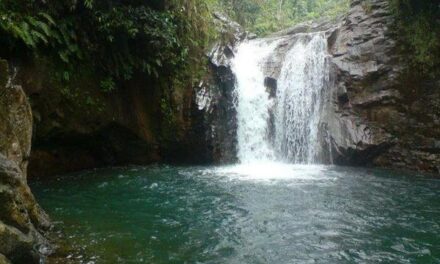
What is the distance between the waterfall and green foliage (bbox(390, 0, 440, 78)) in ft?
8.73

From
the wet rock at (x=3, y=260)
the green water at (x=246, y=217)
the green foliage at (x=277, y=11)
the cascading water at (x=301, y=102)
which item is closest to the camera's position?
the wet rock at (x=3, y=260)

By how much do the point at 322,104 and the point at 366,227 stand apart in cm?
818

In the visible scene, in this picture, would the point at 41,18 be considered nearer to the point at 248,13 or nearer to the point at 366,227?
the point at 366,227

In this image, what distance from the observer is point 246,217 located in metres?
6.88

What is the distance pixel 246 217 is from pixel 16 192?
3566 mm

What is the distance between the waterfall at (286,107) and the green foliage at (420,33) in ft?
8.73

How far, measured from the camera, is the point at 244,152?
553 inches

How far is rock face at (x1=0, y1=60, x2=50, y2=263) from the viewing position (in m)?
4.27

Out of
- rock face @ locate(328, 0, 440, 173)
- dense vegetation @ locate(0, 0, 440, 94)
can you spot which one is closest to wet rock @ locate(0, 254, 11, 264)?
dense vegetation @ locate(0, 0, 440, 94)

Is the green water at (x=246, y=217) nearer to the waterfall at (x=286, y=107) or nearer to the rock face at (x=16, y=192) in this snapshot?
the rock face at (x=16, y=192)

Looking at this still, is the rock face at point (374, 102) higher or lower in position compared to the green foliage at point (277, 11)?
lower

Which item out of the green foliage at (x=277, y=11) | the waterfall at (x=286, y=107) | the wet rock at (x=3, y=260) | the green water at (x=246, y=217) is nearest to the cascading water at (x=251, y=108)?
the waterfall at (x=286, y=107)

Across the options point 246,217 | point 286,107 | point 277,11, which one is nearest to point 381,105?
point 286,107

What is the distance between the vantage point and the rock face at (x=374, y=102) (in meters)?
12.1
